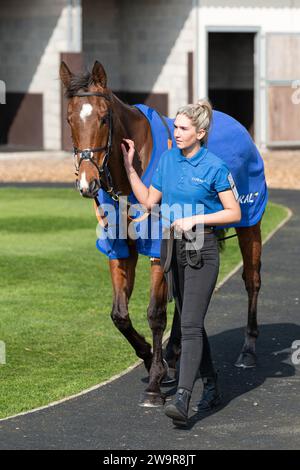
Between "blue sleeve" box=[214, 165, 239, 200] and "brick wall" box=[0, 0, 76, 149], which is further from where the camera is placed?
"brick wall" box=[0, 0, 76, 149]

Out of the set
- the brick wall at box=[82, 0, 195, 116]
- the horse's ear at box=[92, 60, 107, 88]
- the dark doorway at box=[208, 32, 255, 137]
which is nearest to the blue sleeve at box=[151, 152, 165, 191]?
the horse's ear at box=[92, 60, 107, 88]

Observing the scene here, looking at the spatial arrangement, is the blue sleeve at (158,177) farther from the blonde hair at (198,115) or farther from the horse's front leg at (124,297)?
the horse's front leg at (124,297)

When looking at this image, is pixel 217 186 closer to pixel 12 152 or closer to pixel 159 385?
pixel 159 385

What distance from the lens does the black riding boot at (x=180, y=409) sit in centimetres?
681

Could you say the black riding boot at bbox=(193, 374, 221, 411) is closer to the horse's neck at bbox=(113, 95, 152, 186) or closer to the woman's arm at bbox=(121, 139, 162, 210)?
the woman's arm at bbox=(121, 139, 162, 210)

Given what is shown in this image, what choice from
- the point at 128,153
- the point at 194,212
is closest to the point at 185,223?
the point at 194,212

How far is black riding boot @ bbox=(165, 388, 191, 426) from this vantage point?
6809 mm

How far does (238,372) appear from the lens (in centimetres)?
855

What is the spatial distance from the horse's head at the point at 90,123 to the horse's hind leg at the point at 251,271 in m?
2.02

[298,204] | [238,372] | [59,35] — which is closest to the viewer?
[238,372]

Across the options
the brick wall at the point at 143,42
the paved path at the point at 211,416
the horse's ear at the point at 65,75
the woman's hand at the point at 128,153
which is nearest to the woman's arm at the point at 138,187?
the woman's hand at the point at 128,153

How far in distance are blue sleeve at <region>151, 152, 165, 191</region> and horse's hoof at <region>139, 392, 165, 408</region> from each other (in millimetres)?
1344
